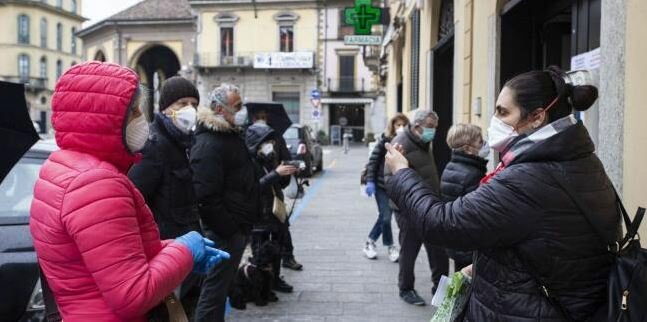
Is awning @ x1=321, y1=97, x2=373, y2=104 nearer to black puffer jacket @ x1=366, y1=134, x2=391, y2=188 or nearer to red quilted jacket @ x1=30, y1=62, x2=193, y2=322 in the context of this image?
black puffer jacket @ x1=366, y1=134, x2=391, y2=188

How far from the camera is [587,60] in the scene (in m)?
4.57

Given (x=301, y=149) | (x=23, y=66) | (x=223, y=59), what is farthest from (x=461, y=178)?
(x=23, y=66)

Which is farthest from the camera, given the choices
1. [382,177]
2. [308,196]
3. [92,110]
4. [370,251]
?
[308,196]

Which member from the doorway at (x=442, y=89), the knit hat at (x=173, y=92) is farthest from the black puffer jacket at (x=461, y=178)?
the doorway at (x=442, y=89)

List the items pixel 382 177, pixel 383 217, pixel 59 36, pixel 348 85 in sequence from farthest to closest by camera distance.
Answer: pixel 59 36, pixel 348 85, pixel 383 217, pixel 382 177

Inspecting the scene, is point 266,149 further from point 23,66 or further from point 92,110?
point 23,66

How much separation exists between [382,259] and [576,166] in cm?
556

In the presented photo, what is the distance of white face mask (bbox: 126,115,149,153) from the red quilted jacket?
6 cm

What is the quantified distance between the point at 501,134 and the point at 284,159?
405 cm

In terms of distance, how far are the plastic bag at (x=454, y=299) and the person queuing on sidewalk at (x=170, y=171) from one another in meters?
1.58

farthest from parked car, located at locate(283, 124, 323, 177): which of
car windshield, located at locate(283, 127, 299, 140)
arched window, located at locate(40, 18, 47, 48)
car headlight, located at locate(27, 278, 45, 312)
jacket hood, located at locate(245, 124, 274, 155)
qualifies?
arched window, located at locate(40, 18, 47, 48)

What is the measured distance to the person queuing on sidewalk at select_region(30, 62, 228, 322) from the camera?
1.86 meters

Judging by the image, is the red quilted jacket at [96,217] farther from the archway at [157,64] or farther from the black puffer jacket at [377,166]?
the archway at [157,64]

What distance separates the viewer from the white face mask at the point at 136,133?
2.15m
